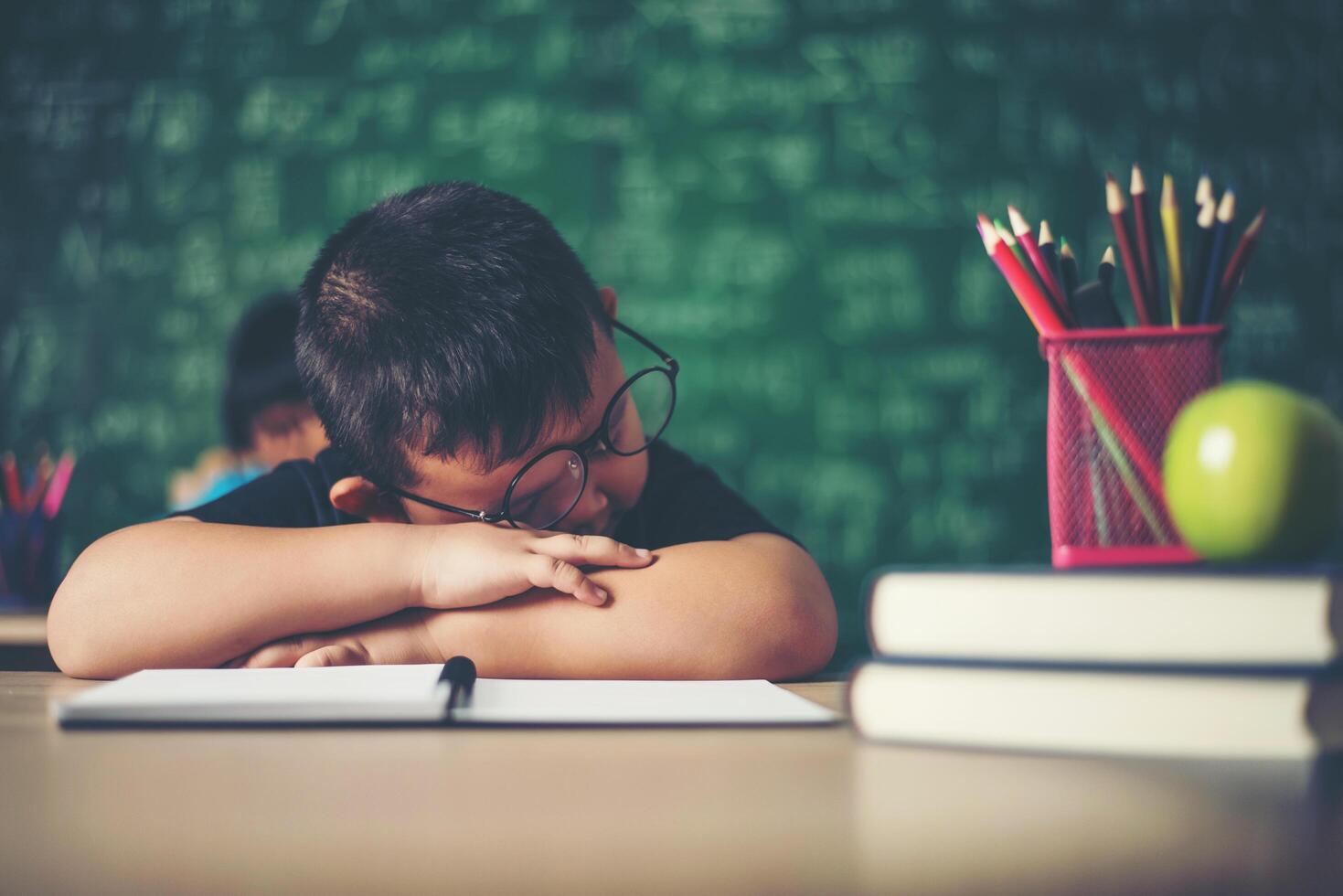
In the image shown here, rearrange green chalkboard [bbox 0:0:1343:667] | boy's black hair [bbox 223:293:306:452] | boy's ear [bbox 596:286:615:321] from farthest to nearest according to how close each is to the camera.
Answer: green chalkboard [bbox 0:0:1343:667] < boy's black hair [bbox 223:293:306:452] < boy's ear [bbox 596:286:615:321]

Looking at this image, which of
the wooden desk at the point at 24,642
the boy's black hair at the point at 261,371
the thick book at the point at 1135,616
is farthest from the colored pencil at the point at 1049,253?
the boy's black hair at the point at 261,371

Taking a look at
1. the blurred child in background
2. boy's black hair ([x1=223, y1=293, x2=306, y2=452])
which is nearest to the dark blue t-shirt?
the blurred child in background

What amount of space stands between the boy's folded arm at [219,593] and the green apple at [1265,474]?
1.82ft

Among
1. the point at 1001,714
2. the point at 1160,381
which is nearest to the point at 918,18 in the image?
the point at 1160,381

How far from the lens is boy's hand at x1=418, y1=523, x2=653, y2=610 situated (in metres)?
0.75

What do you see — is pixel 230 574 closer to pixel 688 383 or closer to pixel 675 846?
pixel 675 846

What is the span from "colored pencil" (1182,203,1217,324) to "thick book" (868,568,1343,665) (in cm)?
28

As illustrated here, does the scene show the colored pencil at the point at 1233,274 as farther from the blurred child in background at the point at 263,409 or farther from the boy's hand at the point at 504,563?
the blurred child in background at the point at 263,409

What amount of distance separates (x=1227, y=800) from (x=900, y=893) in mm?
153

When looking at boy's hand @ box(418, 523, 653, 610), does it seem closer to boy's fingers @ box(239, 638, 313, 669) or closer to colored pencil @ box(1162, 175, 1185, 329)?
boy's fingers @ box(239, 638, 313, 669)

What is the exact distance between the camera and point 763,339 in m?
2.60

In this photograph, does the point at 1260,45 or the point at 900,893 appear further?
the point at 1260,45

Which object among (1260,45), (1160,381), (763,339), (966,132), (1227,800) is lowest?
(1227,800)

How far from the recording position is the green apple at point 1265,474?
47 centimetres
